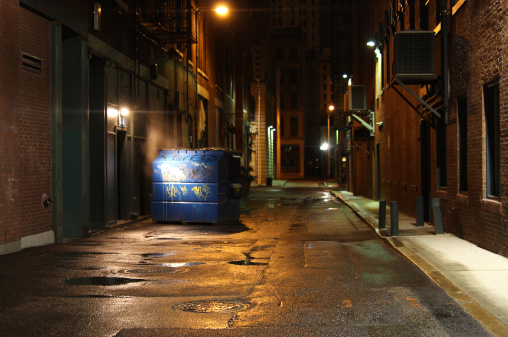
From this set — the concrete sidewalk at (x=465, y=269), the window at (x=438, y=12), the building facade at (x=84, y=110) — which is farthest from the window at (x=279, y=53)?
the concrete sidewalk at (x=465, y=269)

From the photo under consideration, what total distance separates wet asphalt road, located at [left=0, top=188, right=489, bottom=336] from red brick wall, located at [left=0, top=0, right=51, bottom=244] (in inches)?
32.2

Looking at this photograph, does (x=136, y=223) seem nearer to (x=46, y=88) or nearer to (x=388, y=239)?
(x=46, y=88)

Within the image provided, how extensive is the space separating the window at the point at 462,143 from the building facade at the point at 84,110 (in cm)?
893

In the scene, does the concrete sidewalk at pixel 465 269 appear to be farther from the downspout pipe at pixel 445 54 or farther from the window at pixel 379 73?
the window at pixel 379 73

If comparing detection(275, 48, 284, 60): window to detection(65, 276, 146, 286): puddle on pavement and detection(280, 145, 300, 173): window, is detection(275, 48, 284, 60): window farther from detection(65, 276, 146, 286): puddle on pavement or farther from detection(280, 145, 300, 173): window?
detection(65, 276, 146, 286): puddle on pavement

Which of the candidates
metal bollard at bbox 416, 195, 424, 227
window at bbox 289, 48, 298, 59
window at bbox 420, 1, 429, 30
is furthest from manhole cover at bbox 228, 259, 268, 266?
window at bbox 289, 48, 298, 59

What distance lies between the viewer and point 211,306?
642 centimetres

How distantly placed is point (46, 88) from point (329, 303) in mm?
8227

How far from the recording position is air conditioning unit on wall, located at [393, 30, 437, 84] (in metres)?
14.1

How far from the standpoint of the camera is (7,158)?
401 inches

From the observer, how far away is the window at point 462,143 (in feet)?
41.2

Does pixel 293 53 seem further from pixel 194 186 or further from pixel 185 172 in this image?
pixel 194 186

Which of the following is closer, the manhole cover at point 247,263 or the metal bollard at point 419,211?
the manhole cover at point 247,263

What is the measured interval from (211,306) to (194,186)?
9557 mm
